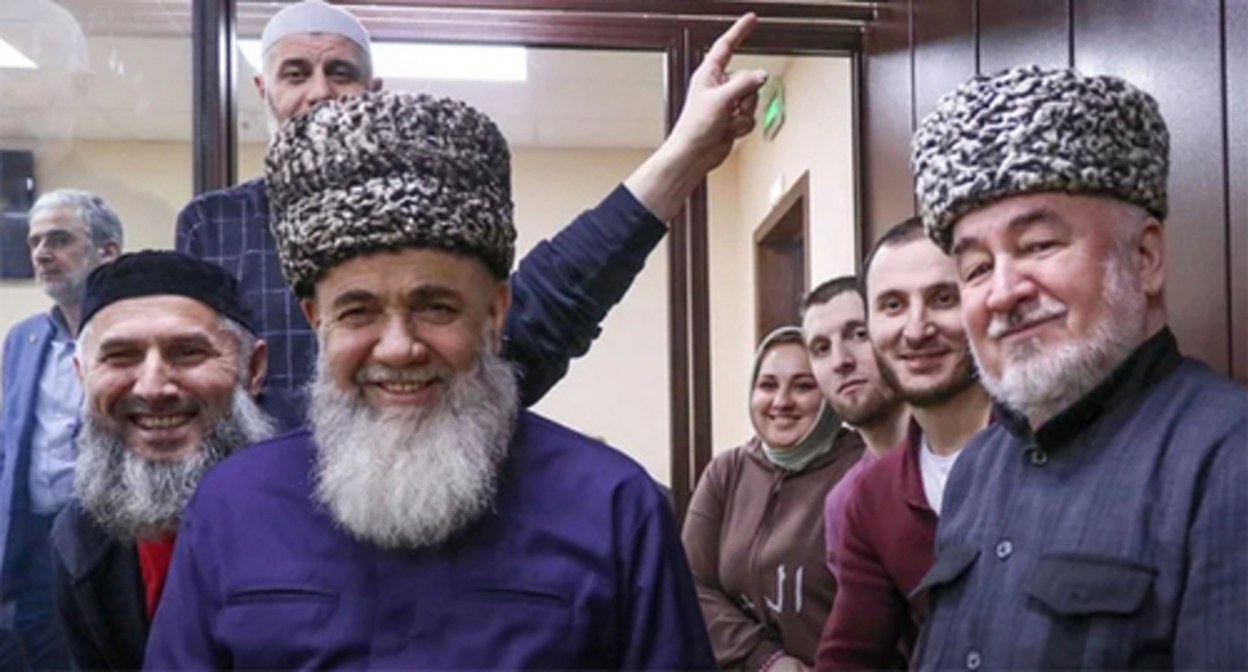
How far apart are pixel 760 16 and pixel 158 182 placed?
179 centimetres

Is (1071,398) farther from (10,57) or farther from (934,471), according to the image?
(10,57)

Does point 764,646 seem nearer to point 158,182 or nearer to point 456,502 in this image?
point 456,502

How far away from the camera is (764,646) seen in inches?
103

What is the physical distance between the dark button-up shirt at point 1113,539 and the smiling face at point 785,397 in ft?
4.01

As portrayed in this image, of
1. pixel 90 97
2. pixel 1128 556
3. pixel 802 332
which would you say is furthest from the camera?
pixel 90 97

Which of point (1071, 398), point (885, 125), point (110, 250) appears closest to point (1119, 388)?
point (1071, 398)

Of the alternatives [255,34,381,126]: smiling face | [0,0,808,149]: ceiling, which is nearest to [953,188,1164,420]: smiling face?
[255,34,381,126]: smiling face

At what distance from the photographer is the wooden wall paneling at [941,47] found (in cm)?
293

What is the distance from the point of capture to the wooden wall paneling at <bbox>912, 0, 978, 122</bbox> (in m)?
2.93

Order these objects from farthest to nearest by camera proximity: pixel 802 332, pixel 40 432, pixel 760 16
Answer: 1. pixel 760 16
2. pixel 802 332
3. pixel 40 432

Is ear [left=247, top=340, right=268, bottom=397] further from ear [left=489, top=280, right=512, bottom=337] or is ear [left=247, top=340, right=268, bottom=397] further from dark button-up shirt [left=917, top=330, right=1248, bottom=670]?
dark button-up shirt [left=917, top=330, right=1248, bottom=670]

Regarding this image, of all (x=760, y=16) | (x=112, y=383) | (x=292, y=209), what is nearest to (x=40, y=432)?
(x=112, y=383)

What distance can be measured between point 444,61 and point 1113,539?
9.33 ft

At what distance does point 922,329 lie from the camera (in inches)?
79.0
